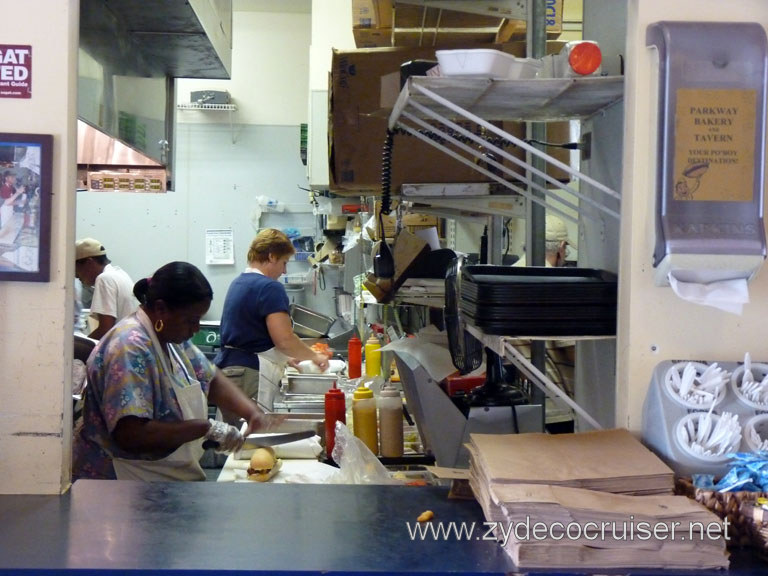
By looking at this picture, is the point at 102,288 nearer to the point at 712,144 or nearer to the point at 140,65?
the point at 140,65

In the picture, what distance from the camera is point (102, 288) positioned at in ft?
18.1

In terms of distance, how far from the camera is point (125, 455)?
2449mm

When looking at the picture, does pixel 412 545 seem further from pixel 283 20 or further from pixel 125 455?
pixel 283 20

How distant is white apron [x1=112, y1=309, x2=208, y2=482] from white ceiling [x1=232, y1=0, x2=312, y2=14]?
5.93 m

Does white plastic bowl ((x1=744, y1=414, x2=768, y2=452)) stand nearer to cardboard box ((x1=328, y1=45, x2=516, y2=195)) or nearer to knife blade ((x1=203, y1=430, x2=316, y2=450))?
cardboard box ((x1=328, y1=45, x2=516, y2=195))

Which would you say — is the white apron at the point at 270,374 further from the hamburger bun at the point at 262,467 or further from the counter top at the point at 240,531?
the counter top at the point at 240,531

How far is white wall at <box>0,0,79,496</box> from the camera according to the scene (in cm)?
156

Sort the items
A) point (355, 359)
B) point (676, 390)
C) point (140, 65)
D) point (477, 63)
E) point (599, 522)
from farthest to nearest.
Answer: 1. point (355, 359)
2. point (140, 65)
3. point (477, 63)
4. point (676, 390)
5. point (599, 522)

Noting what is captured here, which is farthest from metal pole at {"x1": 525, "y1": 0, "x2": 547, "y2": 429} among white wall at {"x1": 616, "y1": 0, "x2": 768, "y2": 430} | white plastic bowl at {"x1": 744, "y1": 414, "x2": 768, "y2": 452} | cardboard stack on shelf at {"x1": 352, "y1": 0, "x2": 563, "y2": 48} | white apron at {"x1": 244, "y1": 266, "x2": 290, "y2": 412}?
white apron at {"x1": 244, "y1": 266, "x2": 290, "y2": 412}

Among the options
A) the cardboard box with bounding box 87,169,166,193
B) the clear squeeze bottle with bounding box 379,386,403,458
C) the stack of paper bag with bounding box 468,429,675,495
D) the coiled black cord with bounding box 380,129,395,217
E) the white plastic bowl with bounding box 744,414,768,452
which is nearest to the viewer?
the stack of paper bag with bounding box 468,429,675,495

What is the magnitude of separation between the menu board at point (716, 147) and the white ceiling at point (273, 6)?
6.82 m

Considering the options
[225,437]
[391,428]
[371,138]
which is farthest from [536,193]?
[225,437]

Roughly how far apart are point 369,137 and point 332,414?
105cm

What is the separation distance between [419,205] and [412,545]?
7.20 ft
